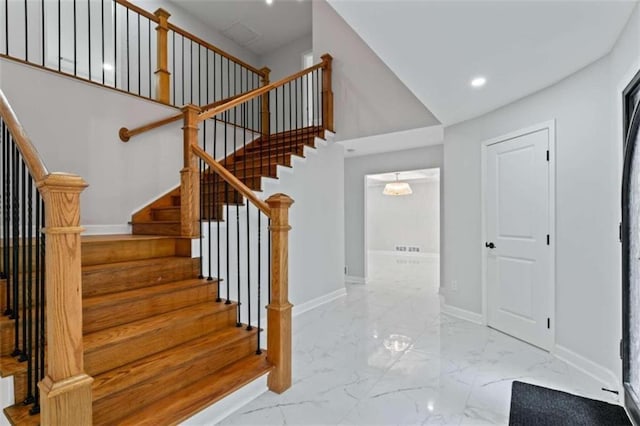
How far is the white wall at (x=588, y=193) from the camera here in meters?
2.34

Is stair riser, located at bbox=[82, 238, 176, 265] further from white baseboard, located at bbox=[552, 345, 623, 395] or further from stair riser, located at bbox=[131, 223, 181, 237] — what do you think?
white baseboard, located at bbox=[552, 345, 623, 395]

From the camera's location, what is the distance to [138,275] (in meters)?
2.49

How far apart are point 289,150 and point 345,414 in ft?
10.3

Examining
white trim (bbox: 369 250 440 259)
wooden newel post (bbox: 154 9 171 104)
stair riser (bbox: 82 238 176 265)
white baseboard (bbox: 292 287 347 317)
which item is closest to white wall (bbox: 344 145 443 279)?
white baseboard (bbox: 292 287 347 317)

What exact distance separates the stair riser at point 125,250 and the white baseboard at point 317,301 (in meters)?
1.77

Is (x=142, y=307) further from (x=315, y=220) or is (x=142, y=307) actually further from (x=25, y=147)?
(x=315, y=220)

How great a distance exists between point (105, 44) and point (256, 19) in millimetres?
2347

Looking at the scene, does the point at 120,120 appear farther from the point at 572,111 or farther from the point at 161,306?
the point at 572,111

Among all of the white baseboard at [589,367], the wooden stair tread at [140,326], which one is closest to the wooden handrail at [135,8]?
the wooden stair tread at [140,326]

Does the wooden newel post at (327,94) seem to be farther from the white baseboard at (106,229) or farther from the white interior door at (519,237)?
the white baseboard at (106,229)

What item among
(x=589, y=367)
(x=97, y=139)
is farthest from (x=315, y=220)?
(x=589, y=367)

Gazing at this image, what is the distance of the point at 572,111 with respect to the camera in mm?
2748

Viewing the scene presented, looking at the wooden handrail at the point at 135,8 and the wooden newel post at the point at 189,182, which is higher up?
the wooden handrail at the point at 135,8

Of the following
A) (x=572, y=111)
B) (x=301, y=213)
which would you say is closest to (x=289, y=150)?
(x=301, y=213)
